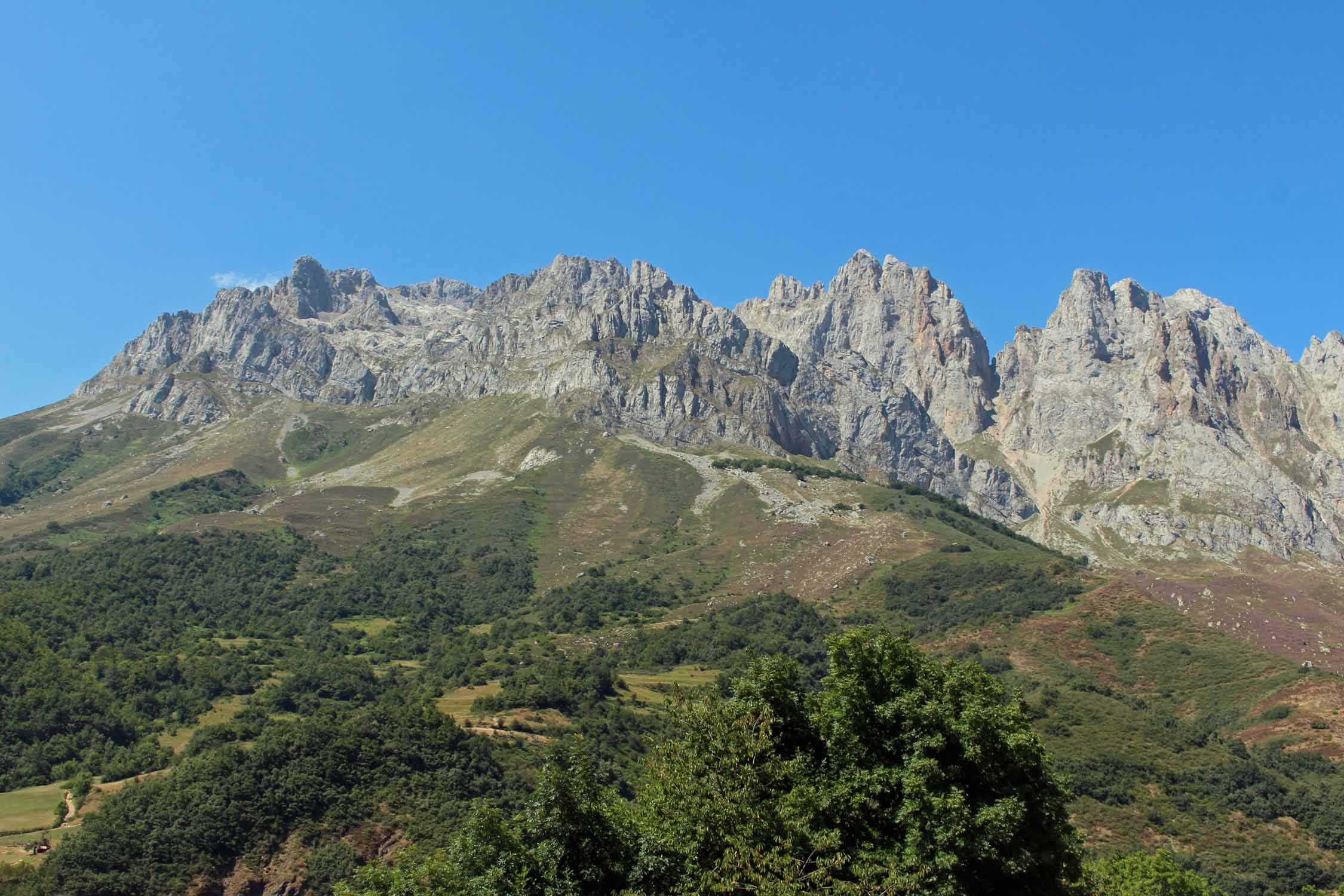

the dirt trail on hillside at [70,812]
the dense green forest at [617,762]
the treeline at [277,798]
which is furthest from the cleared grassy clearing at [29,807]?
the treeline at [277,798]

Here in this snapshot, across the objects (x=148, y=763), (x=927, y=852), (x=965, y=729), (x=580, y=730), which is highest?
(x=965, y=729)

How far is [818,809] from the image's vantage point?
3247cm

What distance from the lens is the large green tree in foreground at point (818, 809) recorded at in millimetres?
30109

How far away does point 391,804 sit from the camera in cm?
8481

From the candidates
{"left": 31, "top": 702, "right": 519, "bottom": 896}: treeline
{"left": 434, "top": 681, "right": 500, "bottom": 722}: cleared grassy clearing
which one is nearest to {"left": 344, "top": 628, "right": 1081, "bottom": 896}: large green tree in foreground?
{"left": 31, "top": 702, "right": 519, "bottom": 896}: treeline

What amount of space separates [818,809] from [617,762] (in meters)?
84.7

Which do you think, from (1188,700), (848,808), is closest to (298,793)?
(848,808)

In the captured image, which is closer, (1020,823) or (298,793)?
(1020,823)

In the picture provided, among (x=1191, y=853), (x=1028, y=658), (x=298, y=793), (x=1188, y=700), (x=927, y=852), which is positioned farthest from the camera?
(x=1028, y=658)

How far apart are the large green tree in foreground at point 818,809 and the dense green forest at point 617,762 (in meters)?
0.11

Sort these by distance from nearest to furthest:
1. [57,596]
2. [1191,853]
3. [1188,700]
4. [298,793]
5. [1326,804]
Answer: [298,793] < [1191,853] < [1326,804] < [1188,700] < [57,596]

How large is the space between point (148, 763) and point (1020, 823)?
125750mm

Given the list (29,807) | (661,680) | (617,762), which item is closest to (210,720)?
(29,807)

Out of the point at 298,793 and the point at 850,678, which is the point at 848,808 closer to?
the point at 850,678
